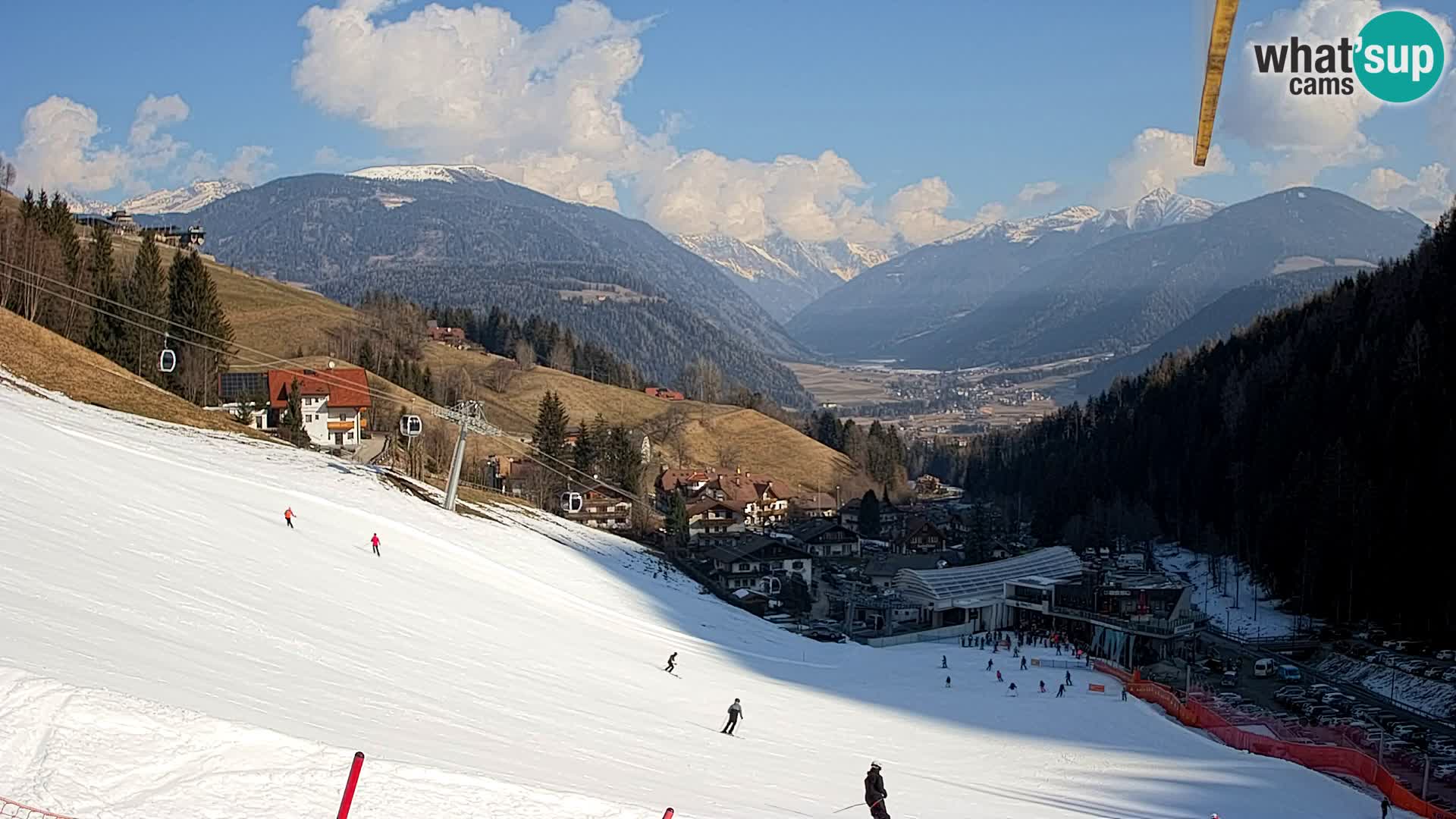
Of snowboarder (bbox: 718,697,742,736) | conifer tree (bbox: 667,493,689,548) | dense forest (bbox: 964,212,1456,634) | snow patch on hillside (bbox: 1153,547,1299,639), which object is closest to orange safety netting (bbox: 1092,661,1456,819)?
snowboarder (bbox: 718,697,742,736)

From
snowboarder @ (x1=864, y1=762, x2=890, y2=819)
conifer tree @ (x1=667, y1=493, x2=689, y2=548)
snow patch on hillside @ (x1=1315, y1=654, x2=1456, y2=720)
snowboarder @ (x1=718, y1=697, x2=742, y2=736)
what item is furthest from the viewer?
conifer tree @ (x1=667, y1=493, x2=689, y2=548)

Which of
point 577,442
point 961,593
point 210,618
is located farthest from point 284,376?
point 210,618

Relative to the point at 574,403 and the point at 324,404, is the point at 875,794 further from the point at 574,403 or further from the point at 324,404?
the point at 574,403

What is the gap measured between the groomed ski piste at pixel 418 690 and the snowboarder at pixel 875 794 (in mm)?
1331

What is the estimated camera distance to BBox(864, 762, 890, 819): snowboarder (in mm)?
17203

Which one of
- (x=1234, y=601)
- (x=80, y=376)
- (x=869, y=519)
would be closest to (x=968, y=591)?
(x=1234, y=601)

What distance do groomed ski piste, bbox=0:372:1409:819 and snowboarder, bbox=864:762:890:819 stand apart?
133cm

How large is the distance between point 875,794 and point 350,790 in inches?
317

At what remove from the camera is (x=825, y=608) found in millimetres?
83562

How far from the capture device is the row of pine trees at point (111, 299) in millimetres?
71312

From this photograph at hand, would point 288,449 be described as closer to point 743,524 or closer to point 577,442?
point 577,442

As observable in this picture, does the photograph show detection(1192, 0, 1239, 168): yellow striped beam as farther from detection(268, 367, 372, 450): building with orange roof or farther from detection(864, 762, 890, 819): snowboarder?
detection(268, 367, 372, 450): building with orange roof

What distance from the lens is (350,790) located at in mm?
12508

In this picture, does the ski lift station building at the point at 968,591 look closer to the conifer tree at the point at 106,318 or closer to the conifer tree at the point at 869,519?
the conifer tree at the point at 869,519
